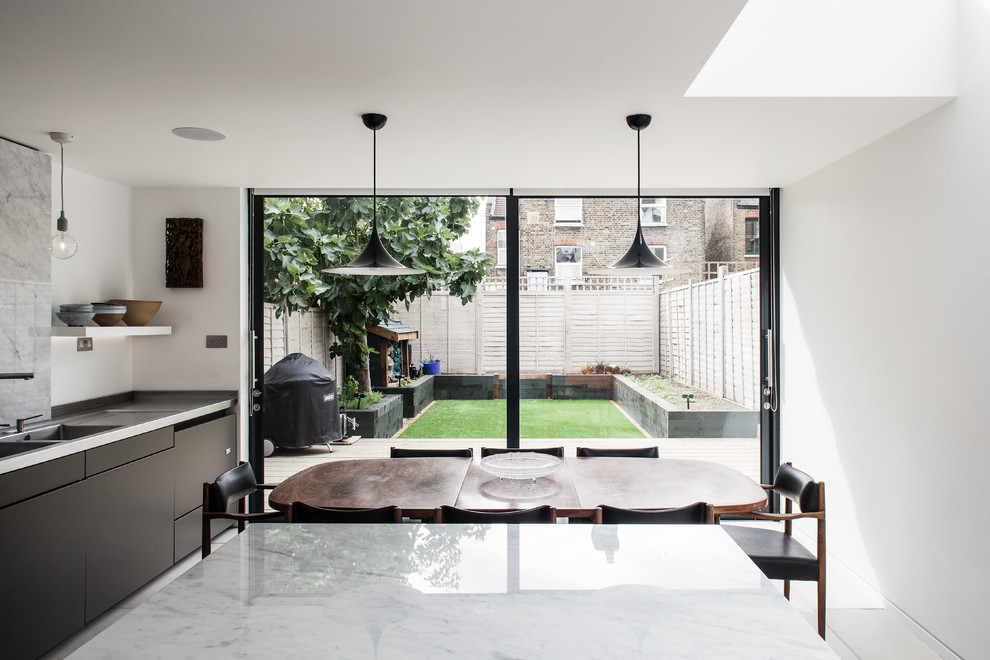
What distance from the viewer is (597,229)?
14.1 feet

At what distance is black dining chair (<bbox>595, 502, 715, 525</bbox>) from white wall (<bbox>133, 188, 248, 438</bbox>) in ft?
9.57

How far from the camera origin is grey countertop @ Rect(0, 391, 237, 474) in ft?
8.37

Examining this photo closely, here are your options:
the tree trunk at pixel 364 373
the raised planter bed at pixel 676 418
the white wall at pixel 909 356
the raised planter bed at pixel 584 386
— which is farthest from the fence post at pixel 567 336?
the white wall at pixel 909 356

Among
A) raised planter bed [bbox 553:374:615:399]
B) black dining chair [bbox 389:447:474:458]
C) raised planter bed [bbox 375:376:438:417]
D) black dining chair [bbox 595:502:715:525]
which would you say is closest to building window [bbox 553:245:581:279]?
raised planter bed [bbox 553:374:615:399]

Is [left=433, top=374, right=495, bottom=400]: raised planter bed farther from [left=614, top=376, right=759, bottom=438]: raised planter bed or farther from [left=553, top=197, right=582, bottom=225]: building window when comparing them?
[left=553, top=197, right=582, bottom=225]: building window

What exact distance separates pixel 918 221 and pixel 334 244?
348 cm

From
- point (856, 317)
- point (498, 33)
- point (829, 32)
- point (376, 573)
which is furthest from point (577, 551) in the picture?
point (856, 317)

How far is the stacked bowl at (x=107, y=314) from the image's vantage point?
3635 millimetres

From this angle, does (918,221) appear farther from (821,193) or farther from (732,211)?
(732,211)

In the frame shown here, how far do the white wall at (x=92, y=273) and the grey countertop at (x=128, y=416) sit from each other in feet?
0.44

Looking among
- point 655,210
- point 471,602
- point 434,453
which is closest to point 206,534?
point 434,453

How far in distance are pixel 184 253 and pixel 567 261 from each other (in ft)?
8.42

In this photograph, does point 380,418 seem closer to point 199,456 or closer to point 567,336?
point 199,456

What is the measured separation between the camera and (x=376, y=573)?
45.8 inches
